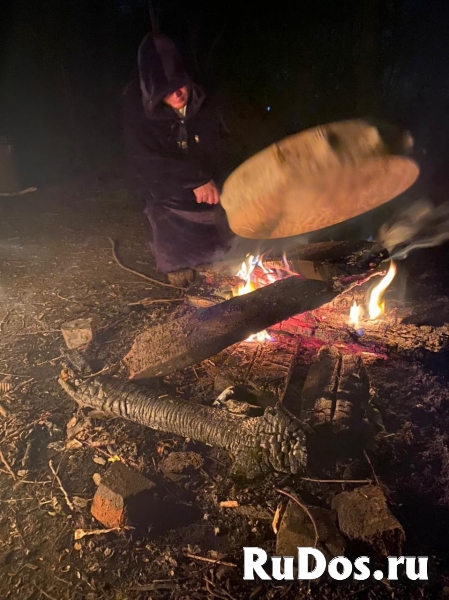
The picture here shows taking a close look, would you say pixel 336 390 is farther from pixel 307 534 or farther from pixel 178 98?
pixel 178 98

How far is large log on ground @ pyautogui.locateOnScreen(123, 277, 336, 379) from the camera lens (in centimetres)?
323

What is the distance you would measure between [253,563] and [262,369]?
4.86 feet

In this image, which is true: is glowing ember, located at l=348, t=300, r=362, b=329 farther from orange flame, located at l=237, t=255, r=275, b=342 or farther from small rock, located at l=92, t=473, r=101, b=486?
small rock, located at l=92, t=473, r=101, b=486

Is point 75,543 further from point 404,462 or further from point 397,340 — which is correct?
point 397,340

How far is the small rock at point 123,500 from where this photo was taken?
2.38m

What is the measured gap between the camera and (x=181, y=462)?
275cm

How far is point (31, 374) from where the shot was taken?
3.62 metres

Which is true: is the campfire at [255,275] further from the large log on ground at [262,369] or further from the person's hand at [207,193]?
the person's hand at [207,193]

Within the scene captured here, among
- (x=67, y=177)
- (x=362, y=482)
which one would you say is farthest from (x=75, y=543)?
(x=67, y=177)

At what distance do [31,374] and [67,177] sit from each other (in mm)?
7798

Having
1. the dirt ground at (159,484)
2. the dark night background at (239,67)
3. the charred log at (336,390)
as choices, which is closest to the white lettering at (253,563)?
the dirt ground at (159,484)

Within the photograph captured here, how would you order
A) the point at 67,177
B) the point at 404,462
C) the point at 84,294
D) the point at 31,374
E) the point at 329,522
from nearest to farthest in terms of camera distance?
the point at 329,522, the point at 404,462, the point at 31,374, the point at 84,294, the point at 67,177

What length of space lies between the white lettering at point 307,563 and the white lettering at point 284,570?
0.04 metres

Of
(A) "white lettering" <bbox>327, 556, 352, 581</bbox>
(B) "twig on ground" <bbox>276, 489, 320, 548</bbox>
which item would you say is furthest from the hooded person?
(A) "white lettering" <bbox>327, 556, 352, 581</bbox>
